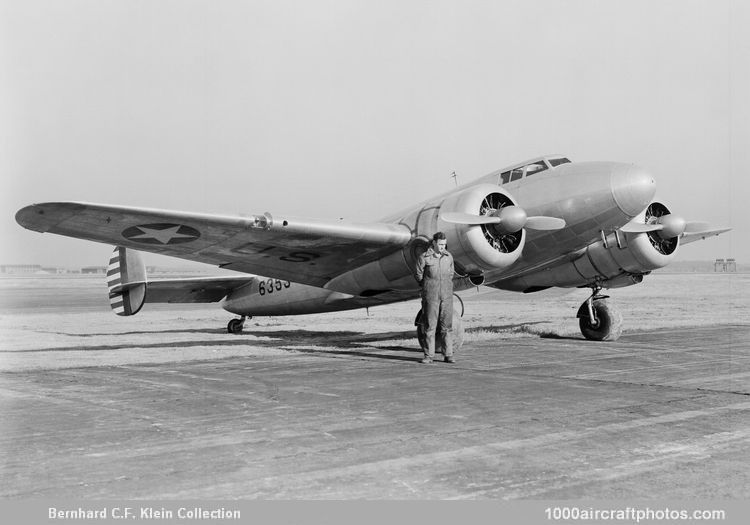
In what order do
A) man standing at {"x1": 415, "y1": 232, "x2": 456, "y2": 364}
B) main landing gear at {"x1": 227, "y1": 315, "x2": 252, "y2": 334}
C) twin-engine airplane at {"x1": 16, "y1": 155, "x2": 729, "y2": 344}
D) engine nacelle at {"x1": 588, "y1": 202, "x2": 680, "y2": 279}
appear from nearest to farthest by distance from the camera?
man standing at {"x1": 415, "y1": 232, "x2": 456, "y2": 364}
twin-engine airplane at {"x1": 16, "y1": 155, "x2": 729, "y2": 344}
engine nacelle at {"x1": 588, "y1": 202, "x2": 680, "y2": 279}
main landing gear at {"x1": 227, "y1": 315, "x2": 252, "y2": 334}

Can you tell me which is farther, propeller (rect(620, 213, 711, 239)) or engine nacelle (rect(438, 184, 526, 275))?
propeller (rect(620, 213, 711, 239))

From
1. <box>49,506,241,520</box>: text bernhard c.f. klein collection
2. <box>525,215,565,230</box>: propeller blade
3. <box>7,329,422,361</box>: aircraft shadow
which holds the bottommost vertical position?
<box>7,329,422,361</box>: aircraft shadow

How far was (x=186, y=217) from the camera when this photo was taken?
1053 cm

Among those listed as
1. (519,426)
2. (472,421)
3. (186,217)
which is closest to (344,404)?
(472,421)

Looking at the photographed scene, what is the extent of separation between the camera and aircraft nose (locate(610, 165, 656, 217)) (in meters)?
11.8

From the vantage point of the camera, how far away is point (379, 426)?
5738mm

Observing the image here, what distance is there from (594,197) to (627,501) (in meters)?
8.92

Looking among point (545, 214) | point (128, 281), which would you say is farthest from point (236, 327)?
point (545, 214)

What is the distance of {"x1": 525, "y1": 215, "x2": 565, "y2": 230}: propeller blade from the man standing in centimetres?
176

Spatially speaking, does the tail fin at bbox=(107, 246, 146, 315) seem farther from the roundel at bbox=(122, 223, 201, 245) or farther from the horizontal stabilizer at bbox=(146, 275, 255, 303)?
the roundel at bbox=(122, 223, 201, 245)

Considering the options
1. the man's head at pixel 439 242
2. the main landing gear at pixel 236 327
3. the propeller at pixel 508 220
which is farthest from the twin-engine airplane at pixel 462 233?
the main landing gear at pixel 236 327

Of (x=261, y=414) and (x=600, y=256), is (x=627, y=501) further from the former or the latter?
(x=600, y=256)

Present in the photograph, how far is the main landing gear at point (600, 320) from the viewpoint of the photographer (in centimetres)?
1495

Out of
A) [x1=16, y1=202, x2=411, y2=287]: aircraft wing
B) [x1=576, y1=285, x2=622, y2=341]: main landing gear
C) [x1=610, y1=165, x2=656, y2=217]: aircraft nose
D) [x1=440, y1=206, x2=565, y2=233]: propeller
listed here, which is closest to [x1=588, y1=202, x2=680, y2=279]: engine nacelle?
[x1=576, y1=285, x2=622, y2=341]: main landing gear
